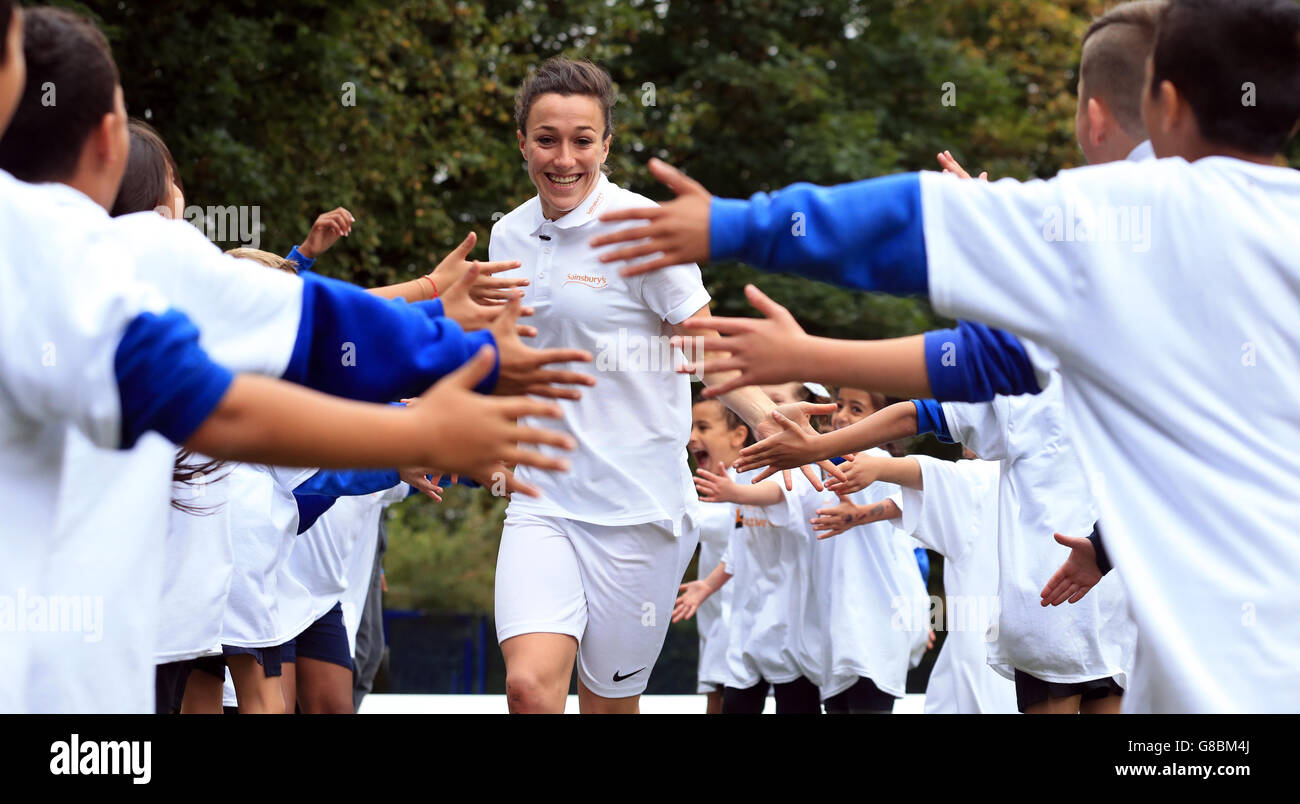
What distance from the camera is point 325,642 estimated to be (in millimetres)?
6570

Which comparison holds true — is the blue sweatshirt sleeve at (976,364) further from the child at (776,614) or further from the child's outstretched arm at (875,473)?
the child at (776,614)

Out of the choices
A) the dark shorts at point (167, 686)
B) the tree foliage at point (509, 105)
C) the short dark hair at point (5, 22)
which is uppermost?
the tree foliage at point (509, 105)

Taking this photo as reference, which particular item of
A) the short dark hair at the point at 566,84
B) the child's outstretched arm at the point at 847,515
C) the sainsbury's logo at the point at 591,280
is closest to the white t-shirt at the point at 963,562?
the child's outstretched arm at the point at 847,515

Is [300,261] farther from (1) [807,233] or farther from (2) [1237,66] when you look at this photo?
(2) [1237,66]

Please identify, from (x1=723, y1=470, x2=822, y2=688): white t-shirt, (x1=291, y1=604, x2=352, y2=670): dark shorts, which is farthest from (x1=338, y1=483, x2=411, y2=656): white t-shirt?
(x1=723, y1=470, x2=822, y2=688): white t-shirt

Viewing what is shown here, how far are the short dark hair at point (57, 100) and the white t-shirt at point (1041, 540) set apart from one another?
343 centimetres

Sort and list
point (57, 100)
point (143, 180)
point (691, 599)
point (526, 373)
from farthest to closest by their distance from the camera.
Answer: point (691, 599) → point (143, 180) → point (526, 373) → point (57, 100)

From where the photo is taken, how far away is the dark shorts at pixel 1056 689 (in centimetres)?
522

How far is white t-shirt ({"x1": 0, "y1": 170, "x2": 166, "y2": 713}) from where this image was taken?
7.05 ft

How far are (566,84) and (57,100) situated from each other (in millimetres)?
2670

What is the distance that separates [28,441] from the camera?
230 centimetres

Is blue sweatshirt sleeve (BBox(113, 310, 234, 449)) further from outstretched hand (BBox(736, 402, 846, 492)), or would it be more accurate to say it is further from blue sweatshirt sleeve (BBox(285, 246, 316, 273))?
blue sweatshirt sleeve (BBox(285, 246, 316, 273))

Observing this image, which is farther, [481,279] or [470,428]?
[481,279]

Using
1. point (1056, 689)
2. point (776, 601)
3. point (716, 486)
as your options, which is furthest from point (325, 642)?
point (1056, 689)
